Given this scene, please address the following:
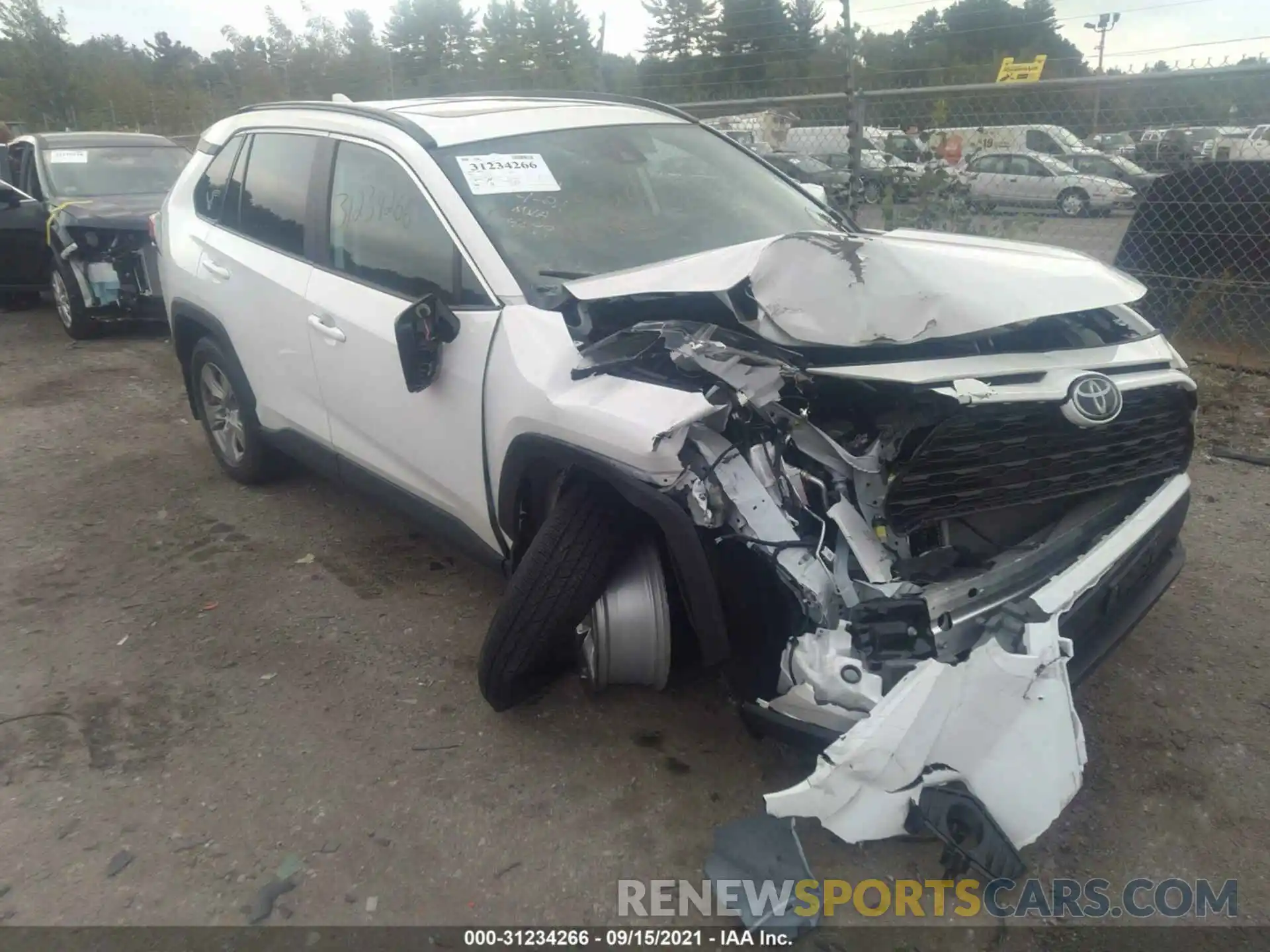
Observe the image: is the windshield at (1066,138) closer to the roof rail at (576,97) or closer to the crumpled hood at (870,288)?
the roof rail at (576,97)

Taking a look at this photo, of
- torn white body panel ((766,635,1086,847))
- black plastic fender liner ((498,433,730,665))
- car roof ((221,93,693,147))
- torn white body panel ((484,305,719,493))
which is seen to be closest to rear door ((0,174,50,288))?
car roof ((221,93,693,147))

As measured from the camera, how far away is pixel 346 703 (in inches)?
124

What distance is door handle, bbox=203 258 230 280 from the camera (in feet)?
13.8

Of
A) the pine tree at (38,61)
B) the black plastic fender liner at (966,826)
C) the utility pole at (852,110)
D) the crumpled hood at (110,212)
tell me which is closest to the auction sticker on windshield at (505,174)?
the black plastic fender liner at (966,826)

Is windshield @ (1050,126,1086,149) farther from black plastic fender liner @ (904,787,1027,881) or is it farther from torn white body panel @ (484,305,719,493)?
black plastic fender liner @ (904,787,1027,881)

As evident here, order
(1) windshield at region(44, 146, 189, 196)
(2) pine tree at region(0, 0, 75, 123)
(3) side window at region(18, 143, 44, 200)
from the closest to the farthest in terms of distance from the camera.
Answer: (1) windshield at region(44, 146, 189, 196) < (3) side window at region(18, 143, 44, 200) < (2) pine tree at region(0, 0, 75, 123)

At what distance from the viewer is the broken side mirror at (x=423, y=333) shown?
2.90 meters

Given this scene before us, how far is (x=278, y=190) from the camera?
13.2 feet

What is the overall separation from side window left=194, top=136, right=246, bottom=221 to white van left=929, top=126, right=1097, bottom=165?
4388 millimetres

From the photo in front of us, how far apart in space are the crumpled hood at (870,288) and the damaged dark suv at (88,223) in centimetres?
676

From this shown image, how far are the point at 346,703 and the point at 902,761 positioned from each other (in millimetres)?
1922

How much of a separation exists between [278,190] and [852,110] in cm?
403

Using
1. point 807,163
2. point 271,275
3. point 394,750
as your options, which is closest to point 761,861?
point 394,750

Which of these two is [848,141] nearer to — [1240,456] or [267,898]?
[1240,456]
